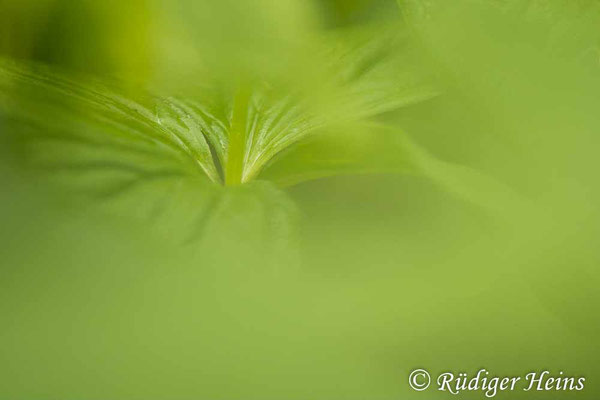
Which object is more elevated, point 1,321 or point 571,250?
point 571,250

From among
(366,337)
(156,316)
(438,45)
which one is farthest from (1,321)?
(438,45)

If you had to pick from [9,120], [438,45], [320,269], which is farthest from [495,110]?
[9,120]

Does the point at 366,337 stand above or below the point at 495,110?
below

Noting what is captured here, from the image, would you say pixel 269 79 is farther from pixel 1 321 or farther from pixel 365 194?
pixel 1 321

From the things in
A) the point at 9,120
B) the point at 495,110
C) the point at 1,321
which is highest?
the point at 495,110

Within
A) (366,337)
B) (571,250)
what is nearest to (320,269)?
(366,337)

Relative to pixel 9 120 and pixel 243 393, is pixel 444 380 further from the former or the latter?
pixel 9 120
